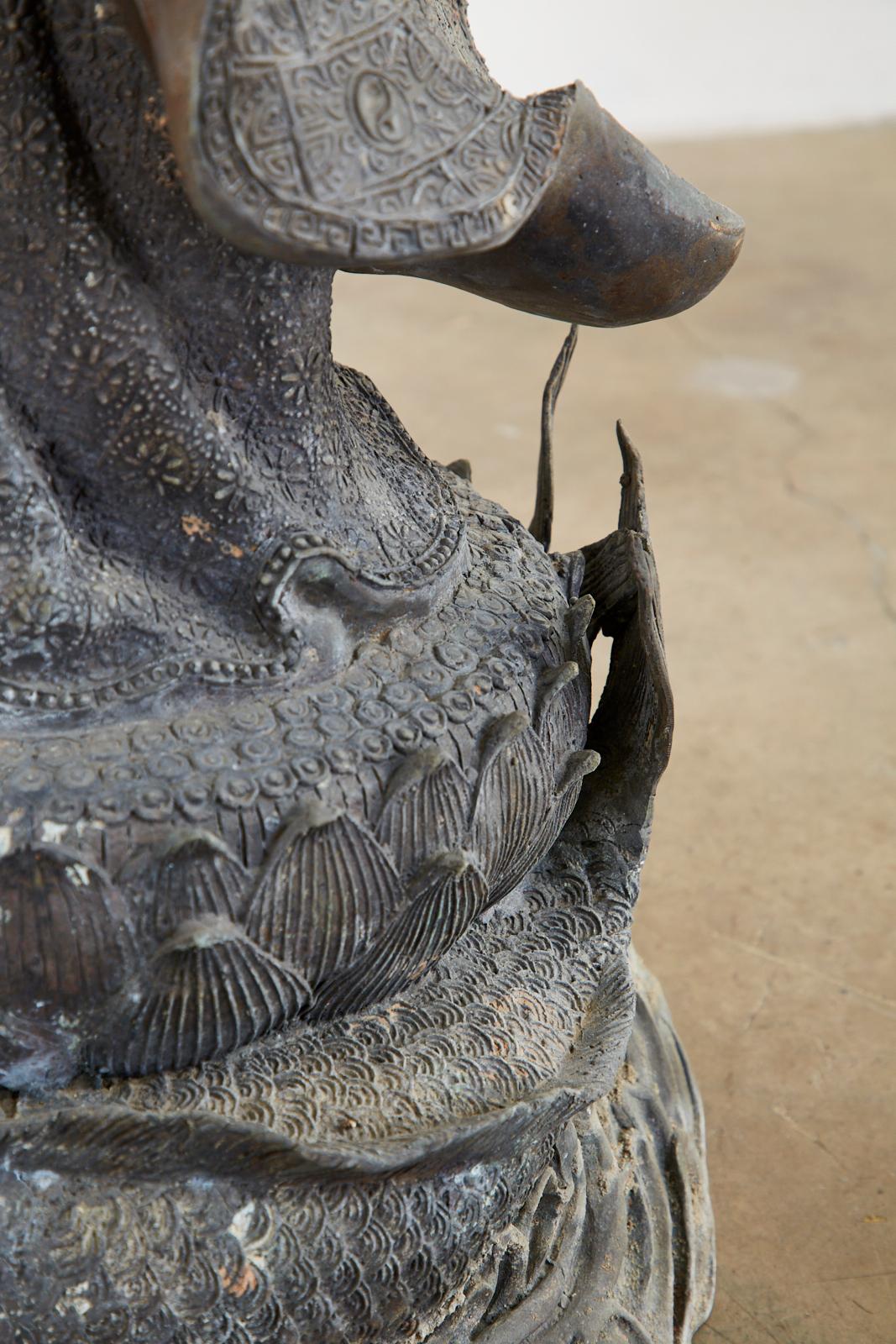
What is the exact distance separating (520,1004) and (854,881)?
91 centimetres

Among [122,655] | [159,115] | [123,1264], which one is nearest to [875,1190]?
[123,1264]

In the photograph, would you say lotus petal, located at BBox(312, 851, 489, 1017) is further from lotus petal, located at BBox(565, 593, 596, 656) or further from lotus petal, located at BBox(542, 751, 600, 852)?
lotus petal, located at BBox(565, 593, 596, 656)

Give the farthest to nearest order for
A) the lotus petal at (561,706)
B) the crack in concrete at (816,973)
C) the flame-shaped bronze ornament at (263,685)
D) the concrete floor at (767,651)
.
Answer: the crack in concrete at (816,973) < the concrete floor at (767,651) < the lotus petal at (561,706) < the flame-shaped bronze ornament at (263,685)

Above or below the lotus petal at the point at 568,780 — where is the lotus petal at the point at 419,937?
below

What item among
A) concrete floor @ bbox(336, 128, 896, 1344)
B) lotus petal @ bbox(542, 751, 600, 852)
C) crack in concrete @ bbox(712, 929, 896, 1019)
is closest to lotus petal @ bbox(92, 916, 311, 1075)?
lotus petal @ bbox(542, 751, 600, 852)

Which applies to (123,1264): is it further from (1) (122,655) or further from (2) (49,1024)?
(1) (122,655)

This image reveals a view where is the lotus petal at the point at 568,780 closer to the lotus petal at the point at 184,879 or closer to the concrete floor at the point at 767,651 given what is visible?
the lotus petal at the point at 184,879

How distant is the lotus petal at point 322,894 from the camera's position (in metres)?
0.84

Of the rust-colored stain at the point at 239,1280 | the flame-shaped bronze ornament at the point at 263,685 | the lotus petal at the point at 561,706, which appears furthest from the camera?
the lotus petal at the point at 561,706

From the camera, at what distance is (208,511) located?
887 millimetres

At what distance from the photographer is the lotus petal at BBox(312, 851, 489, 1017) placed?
2.94 ft

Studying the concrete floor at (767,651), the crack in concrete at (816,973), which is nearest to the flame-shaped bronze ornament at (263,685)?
the concrete floor at (767,651)

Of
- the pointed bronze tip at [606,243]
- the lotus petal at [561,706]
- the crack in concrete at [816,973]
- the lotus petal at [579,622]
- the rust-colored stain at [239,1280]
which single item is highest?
the pointed bronze tip at [606,243]

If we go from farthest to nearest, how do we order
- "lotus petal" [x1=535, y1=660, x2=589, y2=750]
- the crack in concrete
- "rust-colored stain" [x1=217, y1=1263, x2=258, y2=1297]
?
the crack in concrete < "lotus petal" [x1=535, y1=660, x2=589, y2=750] < "rust-colored stain" [x1=217, y1=1263, x2=258, y2=1297]
